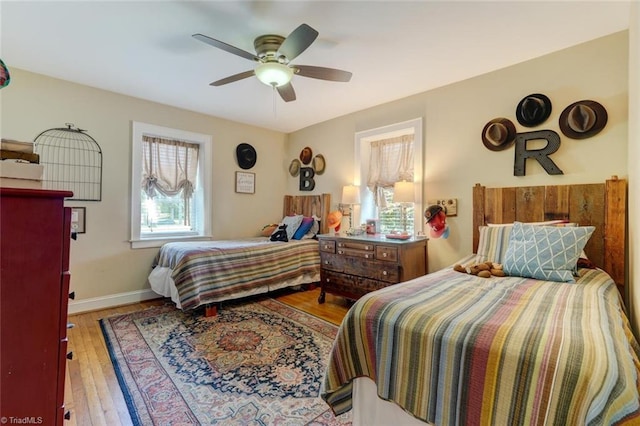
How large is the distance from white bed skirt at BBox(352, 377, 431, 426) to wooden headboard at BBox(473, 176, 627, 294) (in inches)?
79.2

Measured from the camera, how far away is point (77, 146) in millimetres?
3160

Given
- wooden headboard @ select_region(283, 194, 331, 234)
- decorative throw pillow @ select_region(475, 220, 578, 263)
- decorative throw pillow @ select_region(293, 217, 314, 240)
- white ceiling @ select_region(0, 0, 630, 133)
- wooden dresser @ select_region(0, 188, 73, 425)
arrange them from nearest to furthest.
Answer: wooden dresser @ select_region(0, 188, 73, 425) → white ceiling @ select_region(0, 0, 630, 133) → decorative throw pillow @ select_region(475, 220, 578, 263) → decorative throw pillow @ select_region(293, 217, 314, 240) → wooden headboard @ select_region(283, 194, 331, 234)

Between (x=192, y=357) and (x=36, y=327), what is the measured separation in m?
1.51

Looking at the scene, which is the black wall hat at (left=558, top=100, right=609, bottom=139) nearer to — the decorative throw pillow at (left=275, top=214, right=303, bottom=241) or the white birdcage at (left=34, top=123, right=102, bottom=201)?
the decorative throw pillow at (left=275, top=214, right=303, bottom=241)

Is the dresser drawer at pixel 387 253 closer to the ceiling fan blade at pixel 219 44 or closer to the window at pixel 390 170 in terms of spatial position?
the window at pixel 390 170

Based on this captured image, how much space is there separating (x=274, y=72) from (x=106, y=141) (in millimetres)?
2419

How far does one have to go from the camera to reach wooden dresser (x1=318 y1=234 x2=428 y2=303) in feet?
9.34

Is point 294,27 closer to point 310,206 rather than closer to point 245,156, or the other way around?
point 245,156

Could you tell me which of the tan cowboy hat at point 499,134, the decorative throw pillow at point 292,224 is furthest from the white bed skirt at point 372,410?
the decorative throw pillow at point 292,224

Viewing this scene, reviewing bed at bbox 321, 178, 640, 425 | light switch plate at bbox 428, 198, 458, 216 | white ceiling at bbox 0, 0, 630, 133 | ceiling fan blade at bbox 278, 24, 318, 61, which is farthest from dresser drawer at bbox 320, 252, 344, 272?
ceiling fan blade at bbox 278, 24, 318, 61

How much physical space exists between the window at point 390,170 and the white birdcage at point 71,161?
10.2 ft

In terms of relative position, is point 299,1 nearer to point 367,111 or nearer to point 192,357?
point 367,111

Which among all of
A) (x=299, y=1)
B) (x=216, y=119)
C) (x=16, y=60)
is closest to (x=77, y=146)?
(x=16, y=60)

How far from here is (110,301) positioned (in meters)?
3.34
